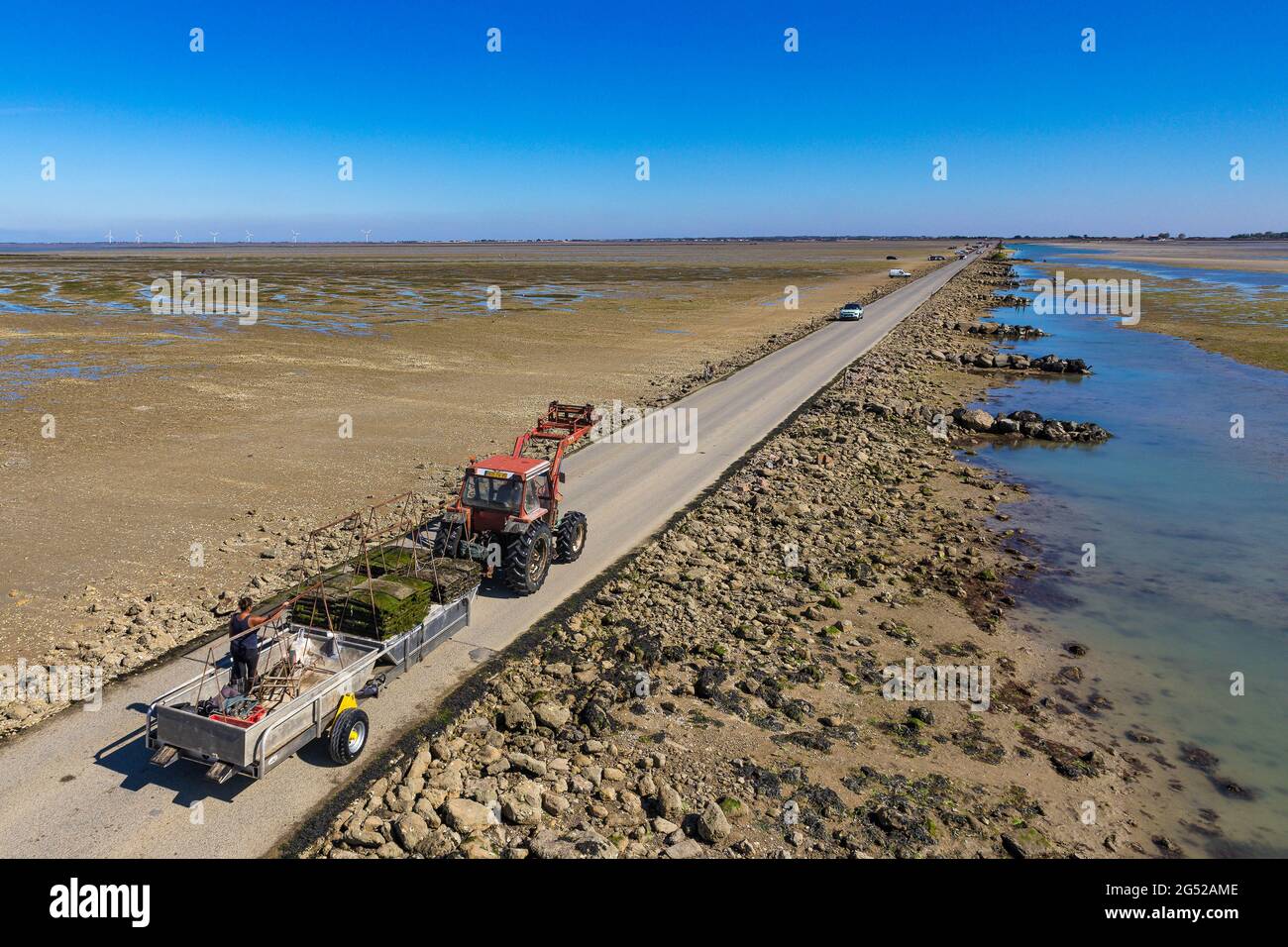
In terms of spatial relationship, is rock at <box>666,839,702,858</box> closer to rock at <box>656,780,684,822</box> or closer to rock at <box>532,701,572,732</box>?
rock at <box>656,780,684,822</box>

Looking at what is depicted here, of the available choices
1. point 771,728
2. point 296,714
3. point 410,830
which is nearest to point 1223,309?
point 771,728

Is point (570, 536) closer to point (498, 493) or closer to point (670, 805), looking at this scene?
point (498, 493)

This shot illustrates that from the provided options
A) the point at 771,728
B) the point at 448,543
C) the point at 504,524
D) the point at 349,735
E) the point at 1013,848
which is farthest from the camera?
the point at 504,524

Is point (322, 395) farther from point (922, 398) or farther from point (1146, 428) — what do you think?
point (1146, 428)

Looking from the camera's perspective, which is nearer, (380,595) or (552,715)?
(552,715)

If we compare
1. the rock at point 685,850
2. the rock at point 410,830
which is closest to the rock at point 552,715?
the rock at point 410,830

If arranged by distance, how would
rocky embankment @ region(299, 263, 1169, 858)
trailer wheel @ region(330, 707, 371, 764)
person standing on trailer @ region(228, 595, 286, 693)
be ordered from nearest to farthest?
rocky embankment @ region(299, 263, 1169, 858), trailer wheel @ region(330, 707, 371, 764), person standing on trailer @ region(228, 595, 286, 693)

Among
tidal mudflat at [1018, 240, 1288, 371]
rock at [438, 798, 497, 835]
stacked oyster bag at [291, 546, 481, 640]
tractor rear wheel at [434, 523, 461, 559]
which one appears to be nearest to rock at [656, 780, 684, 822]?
rock at [438, 798, 497, 835]

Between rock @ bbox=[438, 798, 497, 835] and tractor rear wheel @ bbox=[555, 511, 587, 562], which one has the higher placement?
tractor rear wheel @ bbox=[555, 511, 587, 562]
